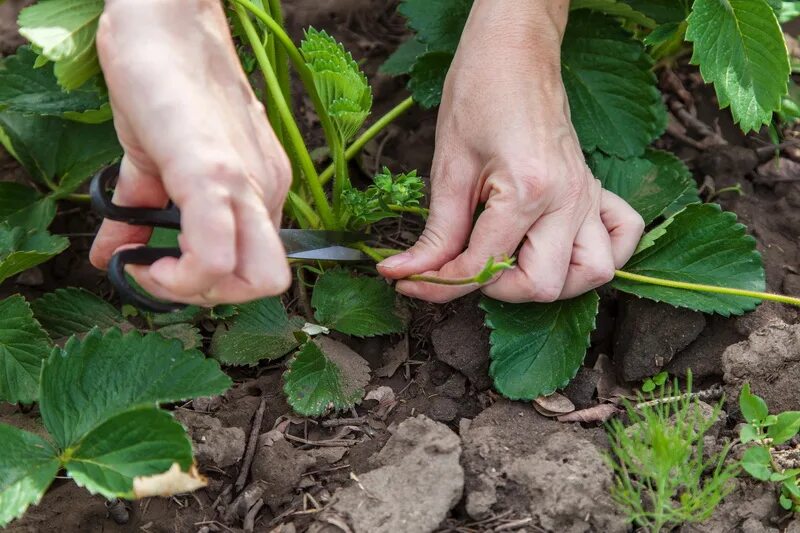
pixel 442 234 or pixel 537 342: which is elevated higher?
pixel 442 234

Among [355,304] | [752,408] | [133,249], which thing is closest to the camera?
[133,249]

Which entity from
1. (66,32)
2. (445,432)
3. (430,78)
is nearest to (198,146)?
(66,32)

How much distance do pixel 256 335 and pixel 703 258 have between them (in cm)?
87

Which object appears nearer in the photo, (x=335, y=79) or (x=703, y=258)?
(x=335, y=79)

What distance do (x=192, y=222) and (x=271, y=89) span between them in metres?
0.56

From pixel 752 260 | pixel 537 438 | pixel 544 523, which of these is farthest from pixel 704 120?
pixel 544 523

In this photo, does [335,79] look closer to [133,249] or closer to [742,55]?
[133,249]

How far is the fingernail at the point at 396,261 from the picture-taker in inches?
54.6

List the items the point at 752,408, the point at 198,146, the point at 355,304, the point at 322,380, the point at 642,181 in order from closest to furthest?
the point at 198,146
the point at 752,408
the point at 322,380
the point at 355,304
the point at 642,181

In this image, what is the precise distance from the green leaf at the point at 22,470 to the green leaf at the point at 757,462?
3.50 ft

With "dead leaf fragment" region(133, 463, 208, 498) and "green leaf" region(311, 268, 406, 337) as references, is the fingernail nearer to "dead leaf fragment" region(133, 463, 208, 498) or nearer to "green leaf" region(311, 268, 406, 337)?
"green leaf" region(311, 268, 406, 337)

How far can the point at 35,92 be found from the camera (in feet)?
5.30

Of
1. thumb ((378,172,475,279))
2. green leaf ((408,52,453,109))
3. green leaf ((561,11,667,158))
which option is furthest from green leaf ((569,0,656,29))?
thumb ((378,172,475,279))

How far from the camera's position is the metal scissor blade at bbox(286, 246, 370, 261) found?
4.75 ft
